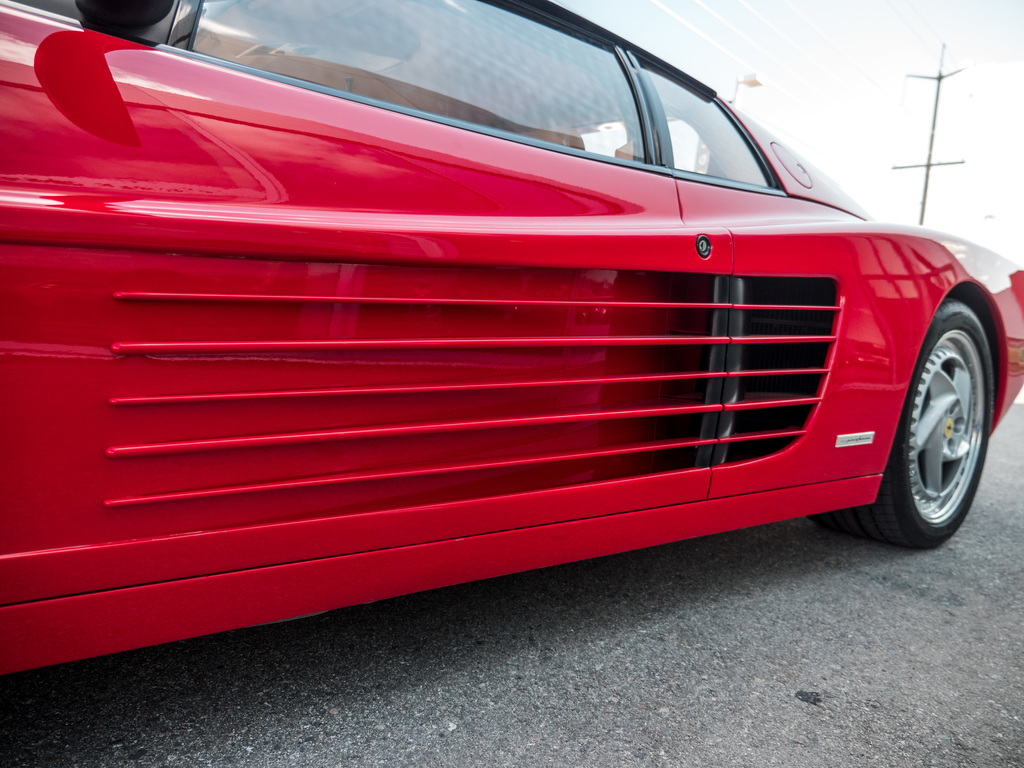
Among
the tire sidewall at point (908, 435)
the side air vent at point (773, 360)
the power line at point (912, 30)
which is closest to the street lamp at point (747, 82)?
the power line at point (912, 30)

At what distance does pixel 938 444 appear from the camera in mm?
1997

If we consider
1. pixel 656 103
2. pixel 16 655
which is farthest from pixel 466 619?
pixel 656 103

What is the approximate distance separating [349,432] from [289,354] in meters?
0.15

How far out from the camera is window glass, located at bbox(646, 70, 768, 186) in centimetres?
165

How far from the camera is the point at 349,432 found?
1021mm

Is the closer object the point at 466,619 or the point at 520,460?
the point at 520,460

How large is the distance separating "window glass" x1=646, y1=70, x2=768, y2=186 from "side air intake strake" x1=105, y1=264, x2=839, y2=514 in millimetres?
348

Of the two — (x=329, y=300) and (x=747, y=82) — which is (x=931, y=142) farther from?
(x=329, y=300)

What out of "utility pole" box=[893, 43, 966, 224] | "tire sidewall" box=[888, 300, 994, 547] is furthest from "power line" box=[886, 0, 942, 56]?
"tire sidewall" box=[888, 300, 994, 547]

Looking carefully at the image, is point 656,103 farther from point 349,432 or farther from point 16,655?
point 16,655

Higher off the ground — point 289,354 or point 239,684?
point 289,354

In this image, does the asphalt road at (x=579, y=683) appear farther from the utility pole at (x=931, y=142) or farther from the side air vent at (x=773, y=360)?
the utility pole at (x=931, y=142)

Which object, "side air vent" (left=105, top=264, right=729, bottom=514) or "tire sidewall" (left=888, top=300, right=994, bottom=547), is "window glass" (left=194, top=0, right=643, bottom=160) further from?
"tire sidewall" (left=888, top=300, right=994, bottom=547)

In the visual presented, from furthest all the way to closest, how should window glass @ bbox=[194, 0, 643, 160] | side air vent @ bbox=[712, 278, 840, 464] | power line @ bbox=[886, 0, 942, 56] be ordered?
1. power line @ bbox=[886, 0, 942, 56]
2. side air vent @ bbox=[712, 278, 840, 464]
3. window glass @ bbox=[194, 0, 643, 160]
